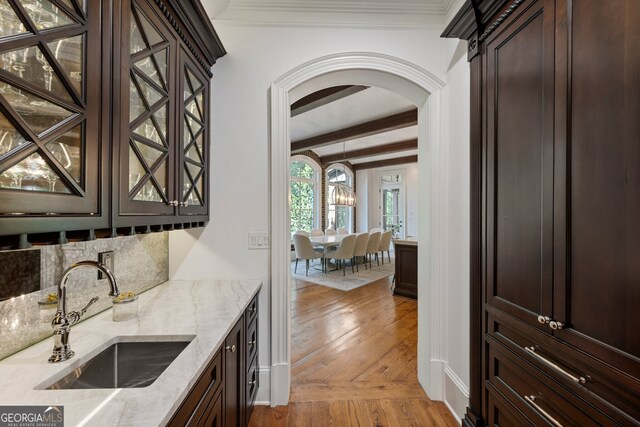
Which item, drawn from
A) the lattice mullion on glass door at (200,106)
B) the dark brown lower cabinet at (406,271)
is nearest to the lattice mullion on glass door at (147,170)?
the lattice mullion on glass door at (200,106)

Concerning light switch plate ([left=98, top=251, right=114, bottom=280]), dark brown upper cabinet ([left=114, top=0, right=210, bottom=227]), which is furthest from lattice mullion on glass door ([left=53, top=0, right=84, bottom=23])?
light switch plate ([left=98, top=251, right=114, bottom=280])

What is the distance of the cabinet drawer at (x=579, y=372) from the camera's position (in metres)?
0.80

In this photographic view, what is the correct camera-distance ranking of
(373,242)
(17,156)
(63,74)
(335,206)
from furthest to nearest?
1. (335,206)
2. (373,242)
3. (63,74)
4. (17,156)

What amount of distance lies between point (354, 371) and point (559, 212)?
2.00 meters

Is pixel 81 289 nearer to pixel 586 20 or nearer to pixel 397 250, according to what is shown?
pixel 586 20

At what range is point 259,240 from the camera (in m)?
1.96

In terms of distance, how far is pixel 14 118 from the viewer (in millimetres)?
655

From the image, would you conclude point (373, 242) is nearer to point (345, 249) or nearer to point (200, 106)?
point (345, 249)

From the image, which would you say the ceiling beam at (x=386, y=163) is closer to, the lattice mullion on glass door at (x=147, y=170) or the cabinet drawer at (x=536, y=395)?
the cabinet drawer at (x=536, y=395)

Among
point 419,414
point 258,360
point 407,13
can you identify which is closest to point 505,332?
point 419,414

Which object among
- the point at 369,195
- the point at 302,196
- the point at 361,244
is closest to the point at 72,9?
the point at 361,244

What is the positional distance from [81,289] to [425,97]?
7.87 feet

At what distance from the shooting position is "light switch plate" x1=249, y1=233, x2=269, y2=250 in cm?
196

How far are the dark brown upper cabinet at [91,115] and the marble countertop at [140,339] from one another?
17.2 inches
